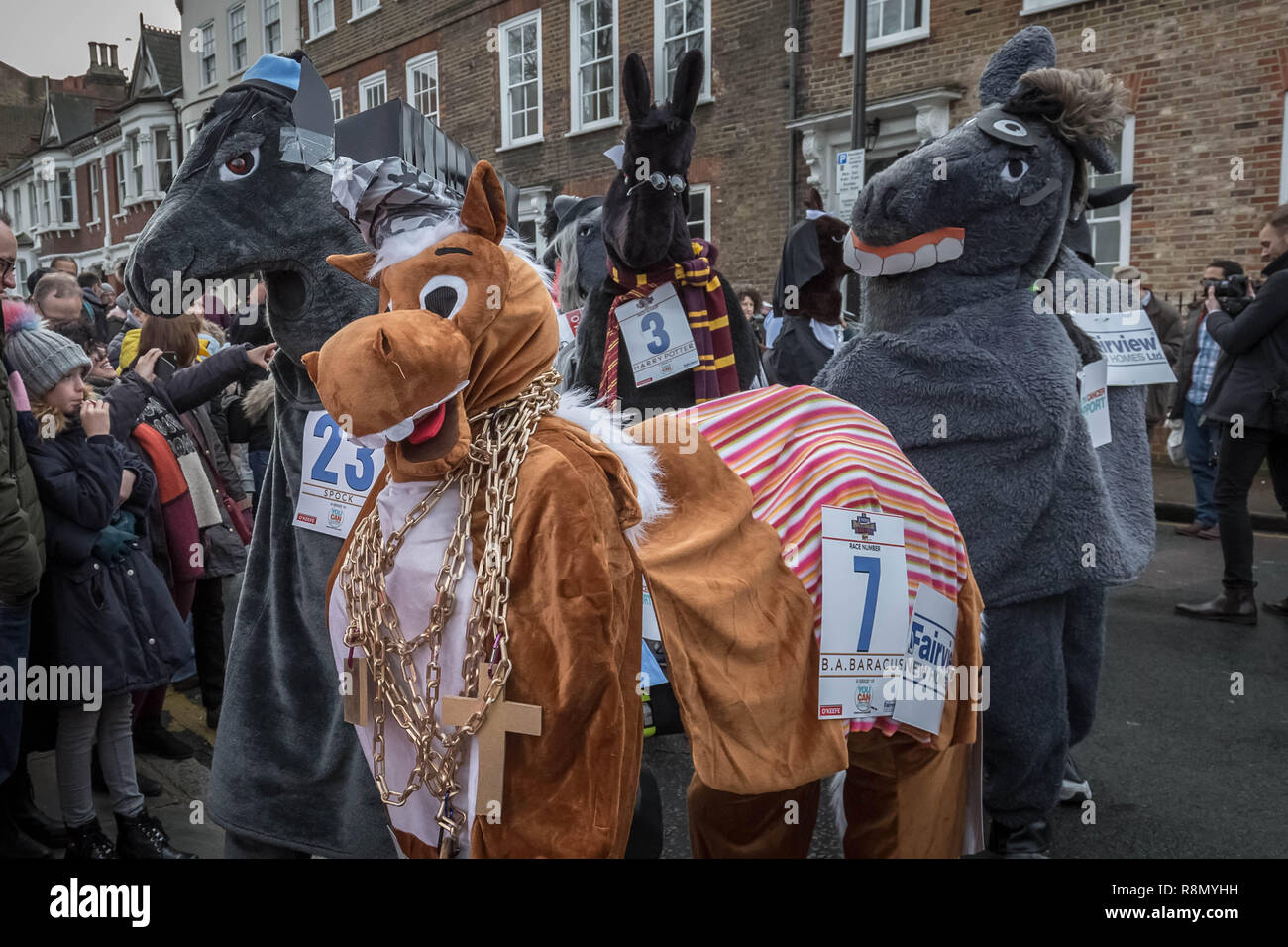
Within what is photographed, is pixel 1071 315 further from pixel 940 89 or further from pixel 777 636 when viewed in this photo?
pixel 940 89

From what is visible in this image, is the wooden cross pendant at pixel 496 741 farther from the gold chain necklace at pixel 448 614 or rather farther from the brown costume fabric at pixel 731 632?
the brown costume fabric at pixel 731 632

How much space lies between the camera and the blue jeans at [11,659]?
2938mm

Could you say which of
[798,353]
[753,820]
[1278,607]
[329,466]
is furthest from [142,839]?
[1278,607]

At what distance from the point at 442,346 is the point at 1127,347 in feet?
9.09

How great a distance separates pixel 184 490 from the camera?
425 cm

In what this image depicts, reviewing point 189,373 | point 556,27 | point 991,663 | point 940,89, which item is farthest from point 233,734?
point 556,27

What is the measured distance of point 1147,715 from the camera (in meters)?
4.42

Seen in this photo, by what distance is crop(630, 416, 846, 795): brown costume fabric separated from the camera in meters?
1.73

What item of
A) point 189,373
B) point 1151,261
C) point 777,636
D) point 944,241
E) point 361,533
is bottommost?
point 777,636

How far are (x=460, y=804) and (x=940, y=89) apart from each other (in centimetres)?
1180

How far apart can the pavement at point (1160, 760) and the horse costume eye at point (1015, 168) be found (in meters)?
1.92

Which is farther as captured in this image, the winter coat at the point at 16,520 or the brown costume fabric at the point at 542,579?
the winter coat at the point at 16,520

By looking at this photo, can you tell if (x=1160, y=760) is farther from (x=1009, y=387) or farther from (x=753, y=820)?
(x=753, y=820)

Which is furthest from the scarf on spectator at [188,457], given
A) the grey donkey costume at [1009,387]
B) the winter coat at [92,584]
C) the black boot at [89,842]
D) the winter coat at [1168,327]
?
the winter coat at [1168,327]
